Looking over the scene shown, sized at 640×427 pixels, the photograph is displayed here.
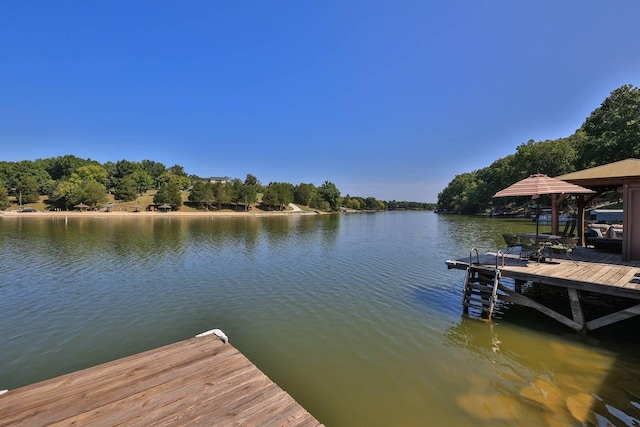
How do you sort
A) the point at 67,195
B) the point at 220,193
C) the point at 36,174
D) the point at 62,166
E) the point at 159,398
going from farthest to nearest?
1. the point at 62,166
2. the point at 36,174
3. the point at 220,193
4. the point at 67,195
5. the point at 159,398

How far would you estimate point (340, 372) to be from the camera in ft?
19.0

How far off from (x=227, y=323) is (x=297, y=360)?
287 cm

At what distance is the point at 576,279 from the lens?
708 centimetres

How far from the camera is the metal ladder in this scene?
816cm

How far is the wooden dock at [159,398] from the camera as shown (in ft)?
10.0

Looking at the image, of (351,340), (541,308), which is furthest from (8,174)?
(541,308)

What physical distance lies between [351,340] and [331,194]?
109 m

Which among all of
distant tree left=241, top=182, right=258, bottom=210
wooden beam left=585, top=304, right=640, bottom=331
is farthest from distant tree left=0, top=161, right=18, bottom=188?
wooden beam left=585, top=304, right=640, bottom=331

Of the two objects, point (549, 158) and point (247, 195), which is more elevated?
point (549, 158)

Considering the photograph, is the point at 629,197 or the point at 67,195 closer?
the point at 629,197

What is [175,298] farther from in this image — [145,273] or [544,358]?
[544,358]

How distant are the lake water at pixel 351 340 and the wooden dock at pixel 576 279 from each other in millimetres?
547

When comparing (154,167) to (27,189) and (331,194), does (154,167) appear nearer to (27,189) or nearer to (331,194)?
(27,189)

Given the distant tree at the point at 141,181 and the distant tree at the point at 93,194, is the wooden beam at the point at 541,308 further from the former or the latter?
the distant tree at the point at 141,181
